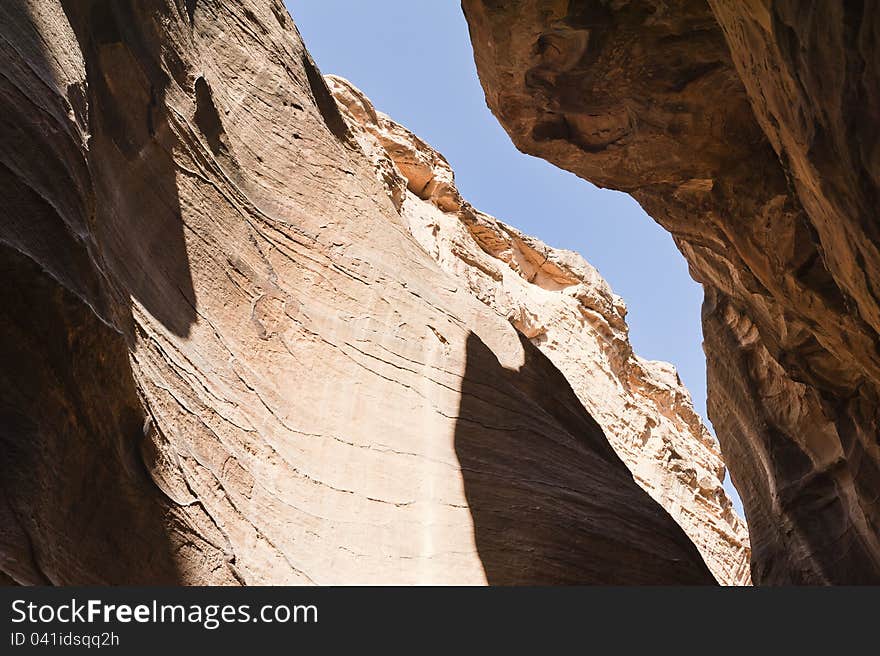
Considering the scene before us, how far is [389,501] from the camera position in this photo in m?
6.98

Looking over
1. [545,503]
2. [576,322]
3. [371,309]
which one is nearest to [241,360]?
[371,309]

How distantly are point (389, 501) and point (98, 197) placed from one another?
9.26ft

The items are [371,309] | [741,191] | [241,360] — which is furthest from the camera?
[371,309]

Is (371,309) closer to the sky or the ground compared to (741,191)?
closer to the ground

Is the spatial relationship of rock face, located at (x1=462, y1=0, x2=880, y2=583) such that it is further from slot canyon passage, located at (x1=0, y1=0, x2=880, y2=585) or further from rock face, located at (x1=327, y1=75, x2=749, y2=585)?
rock face, located at (x1=327, y1=75, x2=749, y2=585)

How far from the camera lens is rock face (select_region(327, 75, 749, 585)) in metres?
16.5

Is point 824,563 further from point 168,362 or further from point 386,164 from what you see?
point 386,164

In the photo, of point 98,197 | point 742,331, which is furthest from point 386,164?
point 98,197

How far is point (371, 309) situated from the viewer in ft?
26.7

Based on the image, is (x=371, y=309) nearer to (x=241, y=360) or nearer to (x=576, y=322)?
(x=241, y=360)

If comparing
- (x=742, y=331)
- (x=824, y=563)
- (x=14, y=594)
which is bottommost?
(x=14, y=594)

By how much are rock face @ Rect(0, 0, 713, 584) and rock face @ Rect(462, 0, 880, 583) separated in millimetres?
1572

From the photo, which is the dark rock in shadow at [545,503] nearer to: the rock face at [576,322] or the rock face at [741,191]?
the rock face at [741,191]

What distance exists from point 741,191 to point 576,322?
10.3 meters
